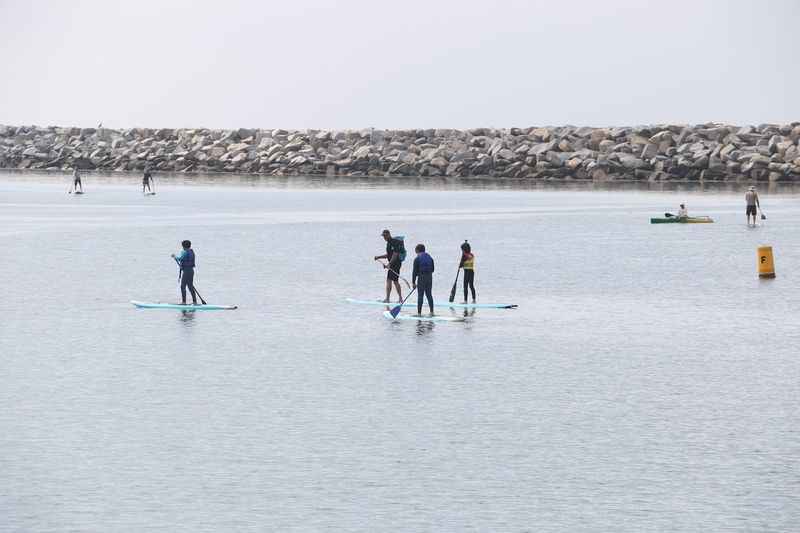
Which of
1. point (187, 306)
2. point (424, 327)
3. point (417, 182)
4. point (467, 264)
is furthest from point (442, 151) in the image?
point (424, 327)

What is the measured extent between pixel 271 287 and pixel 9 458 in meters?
22.0

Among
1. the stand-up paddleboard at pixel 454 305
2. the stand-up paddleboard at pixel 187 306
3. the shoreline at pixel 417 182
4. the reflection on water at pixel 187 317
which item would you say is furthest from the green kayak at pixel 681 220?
the shoreline at pixel 417 182

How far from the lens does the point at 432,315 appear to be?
111ft

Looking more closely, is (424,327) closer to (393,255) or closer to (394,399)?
(393,255)

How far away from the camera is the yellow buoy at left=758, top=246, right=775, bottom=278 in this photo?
140ft

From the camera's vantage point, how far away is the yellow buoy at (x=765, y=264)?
42.8 metres

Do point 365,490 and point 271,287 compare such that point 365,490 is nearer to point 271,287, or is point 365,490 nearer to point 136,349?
point 136,349

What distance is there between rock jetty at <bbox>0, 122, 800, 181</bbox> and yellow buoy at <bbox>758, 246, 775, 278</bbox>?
303 feet

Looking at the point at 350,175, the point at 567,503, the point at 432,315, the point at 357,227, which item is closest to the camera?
the point at 567,503

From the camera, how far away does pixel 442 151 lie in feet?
514

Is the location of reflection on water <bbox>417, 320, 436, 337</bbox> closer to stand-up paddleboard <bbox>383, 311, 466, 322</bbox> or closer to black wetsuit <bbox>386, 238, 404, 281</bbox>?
stand-up paddleboard <bbox>383, 311, 466, 322</bbox>

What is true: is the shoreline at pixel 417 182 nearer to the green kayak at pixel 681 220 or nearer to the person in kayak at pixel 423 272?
the green kayak at pixel 681 220

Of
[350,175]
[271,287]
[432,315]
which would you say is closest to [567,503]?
[432,315]

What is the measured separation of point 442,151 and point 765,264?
375 feet
